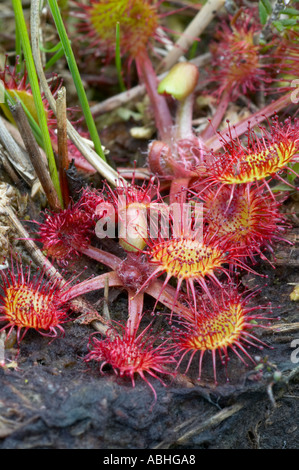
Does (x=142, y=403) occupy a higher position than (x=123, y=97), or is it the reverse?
(x=123, y=97)

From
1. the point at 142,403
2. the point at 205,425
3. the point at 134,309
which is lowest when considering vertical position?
the point at 205,425

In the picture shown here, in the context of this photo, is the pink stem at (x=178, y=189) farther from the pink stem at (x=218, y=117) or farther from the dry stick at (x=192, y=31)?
the dry stick at (x=192, y=31)

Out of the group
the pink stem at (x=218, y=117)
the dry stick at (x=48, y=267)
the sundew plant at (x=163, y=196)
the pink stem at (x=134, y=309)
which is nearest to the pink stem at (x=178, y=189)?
the sundew plant at (x=163, y=196)

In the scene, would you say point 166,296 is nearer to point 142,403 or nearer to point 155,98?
point 142,403

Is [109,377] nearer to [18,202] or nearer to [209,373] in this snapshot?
[209,373]

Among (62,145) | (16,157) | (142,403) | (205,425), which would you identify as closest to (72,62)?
(62,145)

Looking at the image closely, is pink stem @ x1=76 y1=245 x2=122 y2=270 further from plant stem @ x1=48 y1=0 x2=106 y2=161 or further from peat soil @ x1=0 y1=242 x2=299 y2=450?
plant stem @ x1=48 y1=0 x2=106 y2=161
